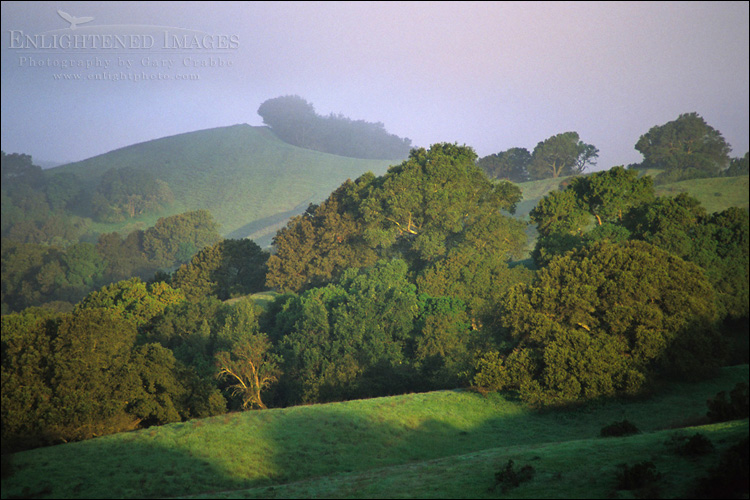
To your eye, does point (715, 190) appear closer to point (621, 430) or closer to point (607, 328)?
point (607, 328)

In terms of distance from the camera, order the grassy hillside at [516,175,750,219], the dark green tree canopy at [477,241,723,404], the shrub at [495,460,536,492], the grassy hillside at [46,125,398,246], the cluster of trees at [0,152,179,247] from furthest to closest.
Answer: the grassy hillside at [46,125,398,246], the cluster of trees at [0,152,179,247], the grassy hillside at [516,175,750,219], the dark green tree canopy at [477,241,723,404], the shrub at [495,460,536,492]

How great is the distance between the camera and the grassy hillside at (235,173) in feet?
431

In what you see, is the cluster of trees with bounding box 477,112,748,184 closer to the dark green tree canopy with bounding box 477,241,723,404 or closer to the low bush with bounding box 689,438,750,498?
the dark green tree canopy with bounding box 477,241,723,404

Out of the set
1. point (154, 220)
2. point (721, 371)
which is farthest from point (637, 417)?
point (154, 220)

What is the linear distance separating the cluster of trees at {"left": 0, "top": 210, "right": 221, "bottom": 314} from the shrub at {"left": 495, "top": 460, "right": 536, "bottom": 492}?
2769 inches

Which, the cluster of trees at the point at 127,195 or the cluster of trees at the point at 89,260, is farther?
the cluster of trees at the point at 127,195

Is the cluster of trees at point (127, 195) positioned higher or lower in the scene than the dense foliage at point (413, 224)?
higher

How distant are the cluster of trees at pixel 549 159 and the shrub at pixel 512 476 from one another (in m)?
89.5

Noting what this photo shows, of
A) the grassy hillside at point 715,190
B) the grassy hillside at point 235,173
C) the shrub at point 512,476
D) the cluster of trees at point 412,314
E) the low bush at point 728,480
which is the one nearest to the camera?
the low bush at point 728,480

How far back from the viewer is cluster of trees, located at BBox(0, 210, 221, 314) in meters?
73.2

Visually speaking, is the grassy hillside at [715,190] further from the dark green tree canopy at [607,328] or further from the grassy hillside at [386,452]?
the grassy hillside at [386,452]

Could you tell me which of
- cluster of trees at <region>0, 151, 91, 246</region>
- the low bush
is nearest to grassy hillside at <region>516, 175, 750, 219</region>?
the low bush

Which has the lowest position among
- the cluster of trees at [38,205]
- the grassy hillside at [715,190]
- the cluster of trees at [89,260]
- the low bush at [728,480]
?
the low bush at [728,480]

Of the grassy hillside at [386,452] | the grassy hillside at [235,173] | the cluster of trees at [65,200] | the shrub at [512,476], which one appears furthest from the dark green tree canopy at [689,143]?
the cluster of trees at [65,200]
